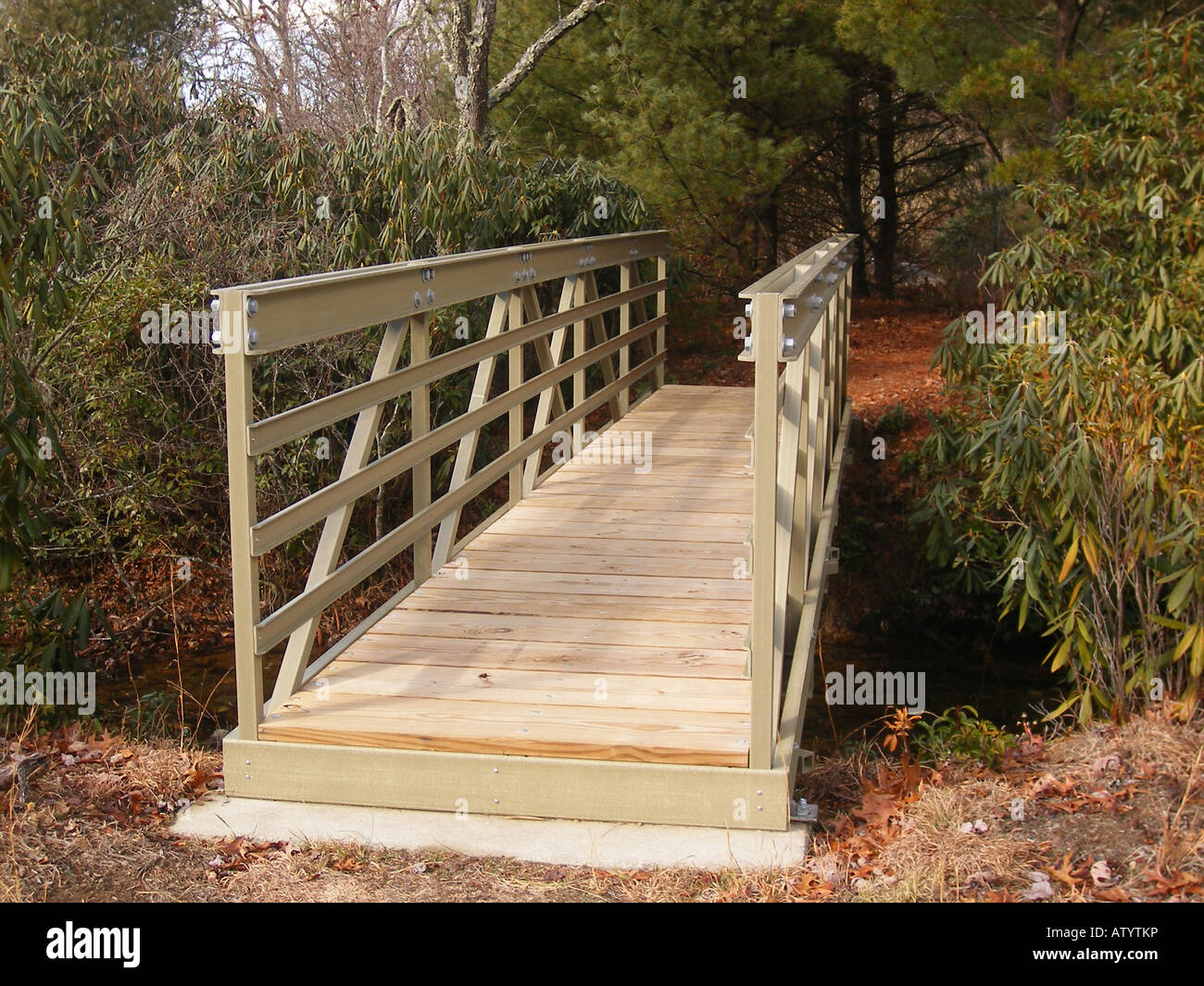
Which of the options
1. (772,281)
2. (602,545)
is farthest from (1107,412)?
(602,545)

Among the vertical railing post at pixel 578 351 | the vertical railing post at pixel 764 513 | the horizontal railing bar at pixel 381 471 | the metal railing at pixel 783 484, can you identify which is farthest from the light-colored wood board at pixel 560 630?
the vertical railing post at pixel 578 351

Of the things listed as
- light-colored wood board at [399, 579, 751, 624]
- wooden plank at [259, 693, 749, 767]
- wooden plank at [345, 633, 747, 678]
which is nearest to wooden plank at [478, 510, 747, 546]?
light-colored wood board at [399, 579, 751, 624]

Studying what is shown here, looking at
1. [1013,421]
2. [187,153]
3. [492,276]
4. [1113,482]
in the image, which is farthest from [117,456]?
[1113,482]

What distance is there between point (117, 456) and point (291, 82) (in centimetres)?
1239

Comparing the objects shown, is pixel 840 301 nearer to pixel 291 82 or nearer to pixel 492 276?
pixel 492 276

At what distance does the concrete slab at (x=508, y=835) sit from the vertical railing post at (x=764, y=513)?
25cm

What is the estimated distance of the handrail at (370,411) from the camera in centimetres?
376

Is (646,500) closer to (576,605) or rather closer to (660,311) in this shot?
(576,605)

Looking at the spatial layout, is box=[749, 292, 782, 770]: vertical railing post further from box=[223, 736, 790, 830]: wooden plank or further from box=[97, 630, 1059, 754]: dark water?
box=[97, 630, 1059, 754]: dark water

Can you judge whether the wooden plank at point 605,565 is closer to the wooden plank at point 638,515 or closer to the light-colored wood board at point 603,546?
the light-colored wood board at point 603,546

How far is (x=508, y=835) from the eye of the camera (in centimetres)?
371

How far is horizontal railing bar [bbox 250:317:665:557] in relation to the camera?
3850 mm
